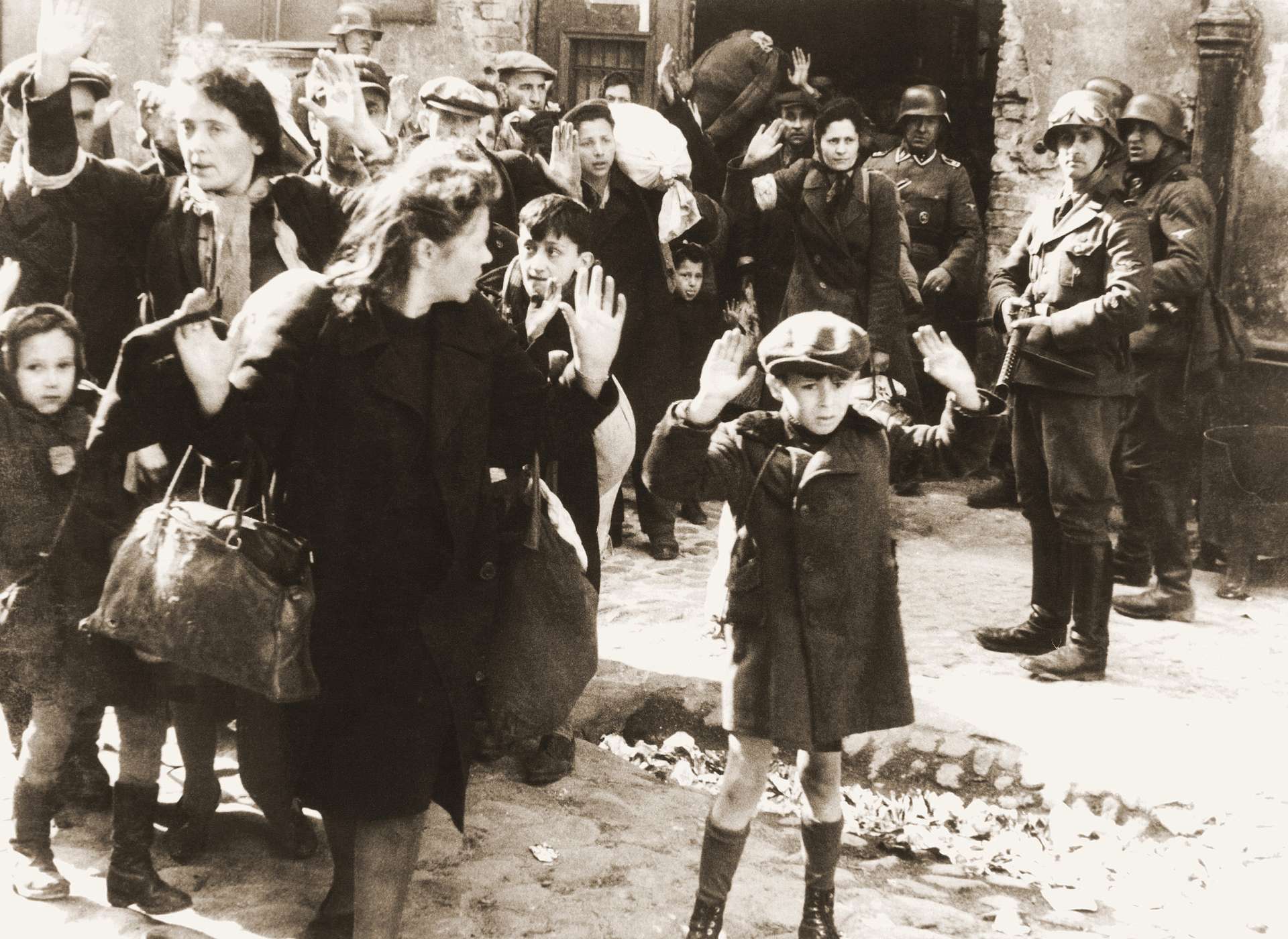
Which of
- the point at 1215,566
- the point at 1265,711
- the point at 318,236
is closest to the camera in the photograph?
the point at 318,236

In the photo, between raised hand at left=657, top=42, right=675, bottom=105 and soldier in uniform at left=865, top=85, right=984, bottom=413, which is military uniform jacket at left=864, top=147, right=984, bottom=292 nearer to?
soldier in uniform at left=865, top=85, right=984, bottom=413

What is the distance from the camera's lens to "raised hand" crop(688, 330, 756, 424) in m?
3.43

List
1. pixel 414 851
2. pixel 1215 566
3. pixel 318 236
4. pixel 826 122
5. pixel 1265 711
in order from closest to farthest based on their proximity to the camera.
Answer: pixel 414 851
pixel 318 236
pixel 1265 711
pixel 826 122
pixel 1215 566

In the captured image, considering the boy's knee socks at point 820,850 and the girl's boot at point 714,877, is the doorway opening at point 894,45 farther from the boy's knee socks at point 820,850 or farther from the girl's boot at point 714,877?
the girl's boot at point 714,877

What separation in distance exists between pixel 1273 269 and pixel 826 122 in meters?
2.98

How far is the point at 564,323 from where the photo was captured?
4633 millimetres

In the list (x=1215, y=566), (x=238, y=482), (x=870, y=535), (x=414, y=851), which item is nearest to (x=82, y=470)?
(x=238, y=482)

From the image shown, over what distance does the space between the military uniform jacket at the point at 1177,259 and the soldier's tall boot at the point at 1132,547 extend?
2.31ft

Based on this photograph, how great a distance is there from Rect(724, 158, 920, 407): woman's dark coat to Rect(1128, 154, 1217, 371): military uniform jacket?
3.71 ft

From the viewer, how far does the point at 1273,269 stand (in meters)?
8.12

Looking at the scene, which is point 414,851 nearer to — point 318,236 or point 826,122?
point 318,236

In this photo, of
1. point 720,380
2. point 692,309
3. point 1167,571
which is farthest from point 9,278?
point 1167,571

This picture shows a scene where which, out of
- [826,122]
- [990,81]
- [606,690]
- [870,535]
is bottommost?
[606,690]

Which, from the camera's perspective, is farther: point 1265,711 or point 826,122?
point 826,122
